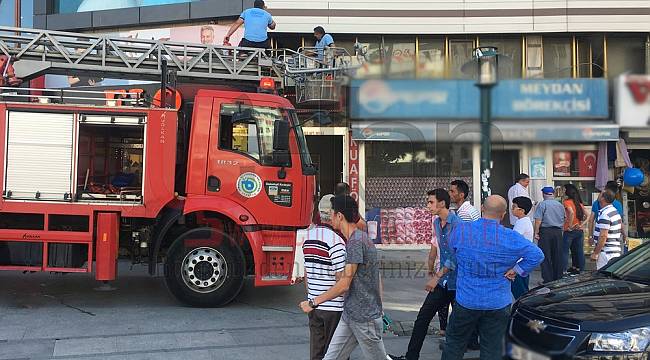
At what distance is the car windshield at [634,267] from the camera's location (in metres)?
4.73

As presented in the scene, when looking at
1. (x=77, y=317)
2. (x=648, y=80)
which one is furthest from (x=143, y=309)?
(x=648, y=80)

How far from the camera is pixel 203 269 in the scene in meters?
7.31

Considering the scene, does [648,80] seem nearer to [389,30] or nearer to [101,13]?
[389,30]

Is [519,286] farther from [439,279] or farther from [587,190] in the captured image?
[587,190]

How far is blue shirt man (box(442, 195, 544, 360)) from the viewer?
4.16 meters

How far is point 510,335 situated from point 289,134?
166 inches

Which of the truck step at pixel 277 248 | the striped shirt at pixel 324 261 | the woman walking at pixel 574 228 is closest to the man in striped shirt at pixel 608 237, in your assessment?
the woman walking at pixel 574 228

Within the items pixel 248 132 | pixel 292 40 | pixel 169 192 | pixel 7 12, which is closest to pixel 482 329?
pixel 248 132

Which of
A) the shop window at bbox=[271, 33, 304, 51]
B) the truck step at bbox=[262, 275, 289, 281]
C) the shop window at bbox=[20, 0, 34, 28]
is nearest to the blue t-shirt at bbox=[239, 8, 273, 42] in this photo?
the shop window at bbox=[271, 33, 304, 51]

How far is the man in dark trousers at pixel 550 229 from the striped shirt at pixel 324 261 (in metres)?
5.20

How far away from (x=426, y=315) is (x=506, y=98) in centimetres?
386

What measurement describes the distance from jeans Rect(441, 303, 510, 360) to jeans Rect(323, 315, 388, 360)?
0.64 meters

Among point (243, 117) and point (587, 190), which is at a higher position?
point (243, 117)

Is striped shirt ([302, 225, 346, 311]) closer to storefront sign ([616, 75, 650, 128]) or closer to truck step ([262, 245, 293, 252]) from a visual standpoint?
storefront sign ([616, 75, 650, 128])
